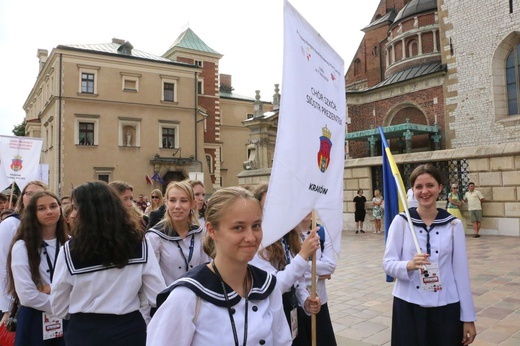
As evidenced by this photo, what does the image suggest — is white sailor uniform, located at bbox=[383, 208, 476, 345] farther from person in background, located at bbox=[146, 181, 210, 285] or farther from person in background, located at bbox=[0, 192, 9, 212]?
person in background, located at bbox=[0, 192, 9, 212]

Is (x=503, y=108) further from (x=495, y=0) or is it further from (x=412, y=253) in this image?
(x=412, y=253)

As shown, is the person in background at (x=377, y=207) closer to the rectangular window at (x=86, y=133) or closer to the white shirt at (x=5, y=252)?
the white shirt at (x=5, y=252)

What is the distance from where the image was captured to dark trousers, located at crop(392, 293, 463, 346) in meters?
3.07

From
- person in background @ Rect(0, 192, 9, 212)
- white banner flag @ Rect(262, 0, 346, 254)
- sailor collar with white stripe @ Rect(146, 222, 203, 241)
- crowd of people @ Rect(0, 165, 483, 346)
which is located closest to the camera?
crowd of people @ Rect(0, 165, 483, 346)

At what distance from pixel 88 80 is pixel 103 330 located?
33694 millimetres

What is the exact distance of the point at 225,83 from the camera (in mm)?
50844

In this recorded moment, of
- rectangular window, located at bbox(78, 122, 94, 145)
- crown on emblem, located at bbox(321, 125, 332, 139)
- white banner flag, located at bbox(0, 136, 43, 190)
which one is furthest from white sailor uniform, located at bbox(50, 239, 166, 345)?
rectangular window, located at bbox(78, 122, 94, 145)

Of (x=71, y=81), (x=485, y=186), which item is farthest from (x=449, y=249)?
(x=71, y=81)

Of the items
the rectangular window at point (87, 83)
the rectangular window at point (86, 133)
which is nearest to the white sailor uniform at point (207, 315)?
the rectangular window at point (86, 133)

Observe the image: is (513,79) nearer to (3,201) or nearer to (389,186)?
(389,186)

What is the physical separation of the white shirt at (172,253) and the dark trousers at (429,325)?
171 cm

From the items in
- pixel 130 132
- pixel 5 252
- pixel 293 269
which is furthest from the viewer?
pixel 130 132

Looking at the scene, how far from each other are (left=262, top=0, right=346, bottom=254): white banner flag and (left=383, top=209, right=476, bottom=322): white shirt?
2.00 feet

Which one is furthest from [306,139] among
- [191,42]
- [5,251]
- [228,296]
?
[191,42]
